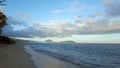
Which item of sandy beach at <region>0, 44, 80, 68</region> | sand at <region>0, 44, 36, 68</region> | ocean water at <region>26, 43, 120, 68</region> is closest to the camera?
sand at <region>0, 44, 36, 68</region>

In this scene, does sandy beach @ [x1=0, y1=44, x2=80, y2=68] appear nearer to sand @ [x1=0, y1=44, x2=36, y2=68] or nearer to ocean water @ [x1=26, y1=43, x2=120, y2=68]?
sand @ [x1=0, y1=44, x2=36, y2=68]

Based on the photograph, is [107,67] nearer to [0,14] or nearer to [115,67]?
[115,67]

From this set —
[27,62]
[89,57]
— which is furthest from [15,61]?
[89,57]

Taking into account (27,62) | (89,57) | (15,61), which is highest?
(15,61)

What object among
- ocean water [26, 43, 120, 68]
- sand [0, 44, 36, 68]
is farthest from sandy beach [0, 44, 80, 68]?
ocean water [26, 43, 120, 68]

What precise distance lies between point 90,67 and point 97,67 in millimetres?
1129

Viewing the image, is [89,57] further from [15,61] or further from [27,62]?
Result: [15,61]

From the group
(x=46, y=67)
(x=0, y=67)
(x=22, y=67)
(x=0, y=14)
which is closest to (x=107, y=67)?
(x=46, y=67)

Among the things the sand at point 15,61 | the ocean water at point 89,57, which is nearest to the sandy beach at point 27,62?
the sand at point 15,61

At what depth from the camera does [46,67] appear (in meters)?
21.3

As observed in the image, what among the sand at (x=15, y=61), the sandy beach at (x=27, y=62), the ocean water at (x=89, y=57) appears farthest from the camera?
the ocean water at (x=89, y=57)

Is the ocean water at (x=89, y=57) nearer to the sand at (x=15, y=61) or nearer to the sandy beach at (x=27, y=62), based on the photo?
the sandy beach at (x=27, y=62)

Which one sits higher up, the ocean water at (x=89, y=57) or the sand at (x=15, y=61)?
the sand at (x=15, y=61)

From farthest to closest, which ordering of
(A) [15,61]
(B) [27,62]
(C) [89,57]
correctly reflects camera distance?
(C) [89,57]
(B) [27,62]
(A) [15,61]
